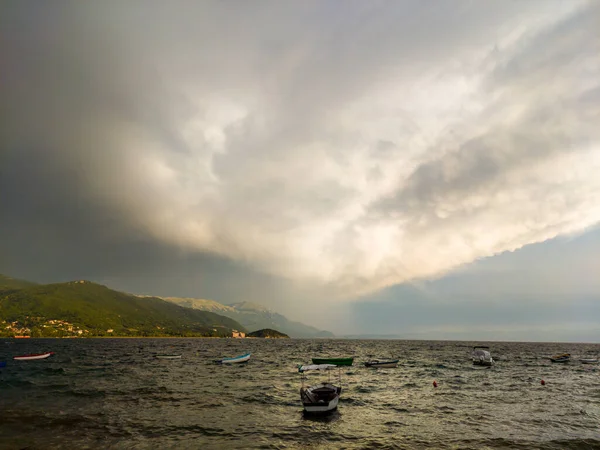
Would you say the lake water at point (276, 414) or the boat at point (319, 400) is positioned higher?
the boat at point (319, 400)

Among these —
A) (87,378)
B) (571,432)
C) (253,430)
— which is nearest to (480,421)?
(571,432)

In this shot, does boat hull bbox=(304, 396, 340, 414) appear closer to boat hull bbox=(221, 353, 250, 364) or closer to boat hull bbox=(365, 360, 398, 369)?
boat hull bbox=(365, 360, 398, 369)

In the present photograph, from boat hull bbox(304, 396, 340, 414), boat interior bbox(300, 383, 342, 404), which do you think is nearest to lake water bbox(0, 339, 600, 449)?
boat hull bbox(304, 396, 340, 414)

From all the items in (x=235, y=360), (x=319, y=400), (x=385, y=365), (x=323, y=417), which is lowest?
(x=235, y=360)

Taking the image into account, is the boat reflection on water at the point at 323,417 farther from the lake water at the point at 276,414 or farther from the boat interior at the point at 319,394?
the boat interior at the point at 319,394

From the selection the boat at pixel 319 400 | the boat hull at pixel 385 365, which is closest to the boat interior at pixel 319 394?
the boat at pixel 319 400

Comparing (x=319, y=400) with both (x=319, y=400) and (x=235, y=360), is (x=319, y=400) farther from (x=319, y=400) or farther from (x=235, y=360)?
(x=235, y=360)

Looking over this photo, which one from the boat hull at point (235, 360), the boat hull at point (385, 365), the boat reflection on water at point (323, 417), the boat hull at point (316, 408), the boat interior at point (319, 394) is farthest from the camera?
the boat hull at point (235, 360)

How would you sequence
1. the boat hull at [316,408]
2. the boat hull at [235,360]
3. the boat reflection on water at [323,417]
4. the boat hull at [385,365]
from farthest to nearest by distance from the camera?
the boat hull at [235,360]
the boat hull at [385,365]
the boat hull at [316,408]
the boat reflection on water at [323,417]

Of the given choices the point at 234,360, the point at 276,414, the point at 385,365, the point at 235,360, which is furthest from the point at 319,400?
the point at 235,360

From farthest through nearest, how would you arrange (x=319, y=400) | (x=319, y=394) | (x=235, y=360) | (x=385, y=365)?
1. (x=235, y=360)
2. (x=385, y=365)
3. (x=319, y=394)
4. (x=319, y=400)

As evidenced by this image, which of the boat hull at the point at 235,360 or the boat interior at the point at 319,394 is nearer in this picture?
the boat interior at the point at 319,394

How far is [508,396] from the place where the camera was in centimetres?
4897

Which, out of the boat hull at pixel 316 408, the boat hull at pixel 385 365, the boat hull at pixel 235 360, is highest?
the boat hull at pixel 316 408
